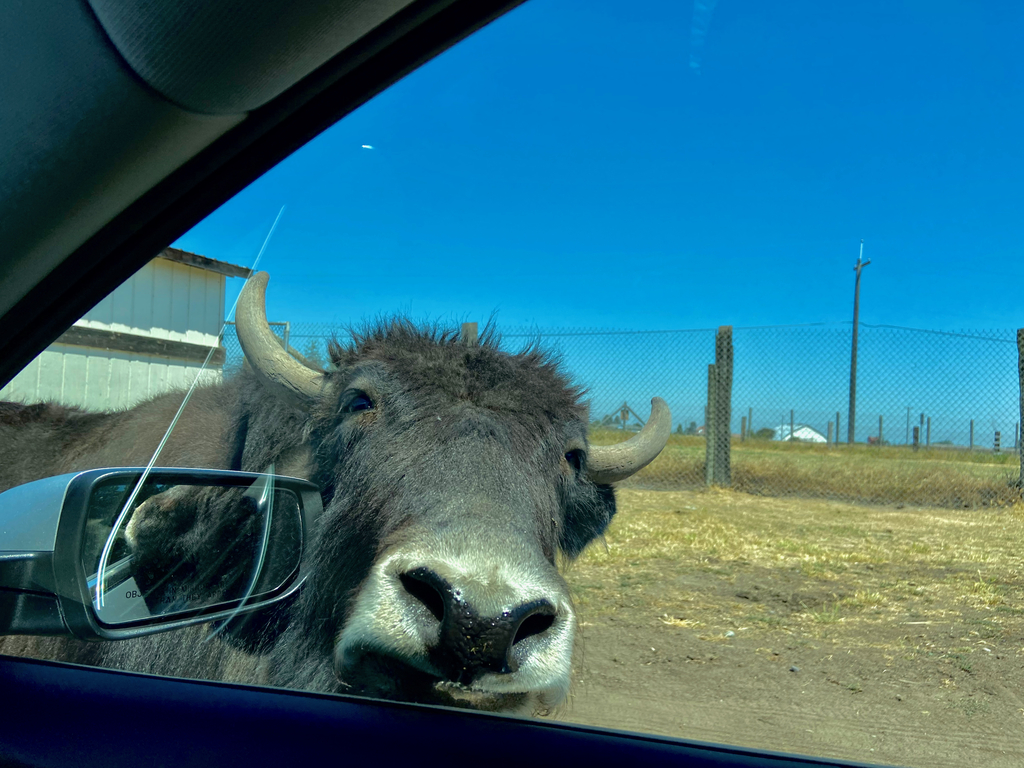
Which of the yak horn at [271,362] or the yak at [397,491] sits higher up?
the yak horn at [271,362]

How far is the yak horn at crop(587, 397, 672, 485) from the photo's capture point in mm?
3523

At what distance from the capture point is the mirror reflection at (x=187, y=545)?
6.23 feet

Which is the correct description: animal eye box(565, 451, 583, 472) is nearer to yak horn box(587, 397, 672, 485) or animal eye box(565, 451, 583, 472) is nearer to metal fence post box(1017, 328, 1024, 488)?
yak horn box(587, 397, 672, 485)

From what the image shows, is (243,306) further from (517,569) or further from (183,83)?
(517,569)

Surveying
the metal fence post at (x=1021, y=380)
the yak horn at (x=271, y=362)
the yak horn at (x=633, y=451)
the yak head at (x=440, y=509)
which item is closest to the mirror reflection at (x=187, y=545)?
the yak head at (x=440, y=509)

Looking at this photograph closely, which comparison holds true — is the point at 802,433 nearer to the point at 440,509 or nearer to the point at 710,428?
the point at 440,509

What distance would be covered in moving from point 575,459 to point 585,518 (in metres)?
0.40

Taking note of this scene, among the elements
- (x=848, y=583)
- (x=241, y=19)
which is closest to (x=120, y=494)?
(x=241, y=19)

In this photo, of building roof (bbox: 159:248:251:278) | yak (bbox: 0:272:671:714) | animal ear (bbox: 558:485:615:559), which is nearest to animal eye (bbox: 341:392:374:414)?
yak (bbox: 0:272:671:714)

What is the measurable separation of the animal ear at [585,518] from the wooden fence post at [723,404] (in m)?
0.69

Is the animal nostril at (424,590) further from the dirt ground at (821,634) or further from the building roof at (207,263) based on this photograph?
the building roof at (207,263)

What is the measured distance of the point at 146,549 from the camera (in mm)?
2225

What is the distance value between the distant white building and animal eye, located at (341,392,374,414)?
1.53m

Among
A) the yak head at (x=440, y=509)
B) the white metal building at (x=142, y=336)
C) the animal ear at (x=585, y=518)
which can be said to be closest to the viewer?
the yak head at (x=440, y=509)
